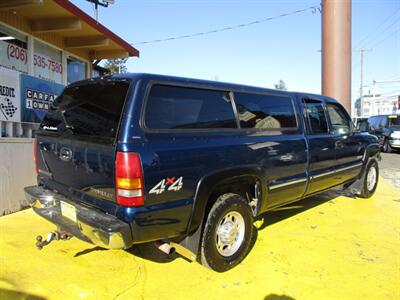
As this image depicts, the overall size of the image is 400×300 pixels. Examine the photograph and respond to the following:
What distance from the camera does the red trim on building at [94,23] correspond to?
21.2 ft

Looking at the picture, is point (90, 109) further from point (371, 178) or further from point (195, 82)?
point (371, 178)

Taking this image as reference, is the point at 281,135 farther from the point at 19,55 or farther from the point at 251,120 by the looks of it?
the point at 19,55

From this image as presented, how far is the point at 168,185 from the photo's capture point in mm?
2865

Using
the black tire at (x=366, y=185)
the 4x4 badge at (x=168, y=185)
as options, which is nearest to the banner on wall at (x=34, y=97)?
the 4x4 badge at (x=168, y=185)

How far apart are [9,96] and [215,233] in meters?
4.19

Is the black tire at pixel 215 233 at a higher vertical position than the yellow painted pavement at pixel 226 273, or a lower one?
higher

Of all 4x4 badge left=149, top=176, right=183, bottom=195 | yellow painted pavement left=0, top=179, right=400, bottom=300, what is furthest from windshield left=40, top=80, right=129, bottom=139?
yellow painted pavement left=0, top=179, right=400, bottom=300

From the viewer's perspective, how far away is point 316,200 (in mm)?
6543

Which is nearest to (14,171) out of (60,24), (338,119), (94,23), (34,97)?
(34,97)

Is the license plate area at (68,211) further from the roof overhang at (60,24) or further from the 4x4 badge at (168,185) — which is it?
the roof overhang at (60,24)

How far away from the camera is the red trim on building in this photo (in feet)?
21.2

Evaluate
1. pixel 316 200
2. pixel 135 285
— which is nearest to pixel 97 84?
pixel 135 285

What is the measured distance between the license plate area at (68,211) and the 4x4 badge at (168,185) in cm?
86

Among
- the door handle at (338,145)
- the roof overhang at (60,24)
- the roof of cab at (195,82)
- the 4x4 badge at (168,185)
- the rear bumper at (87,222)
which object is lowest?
the rear bumper at (87,222)
